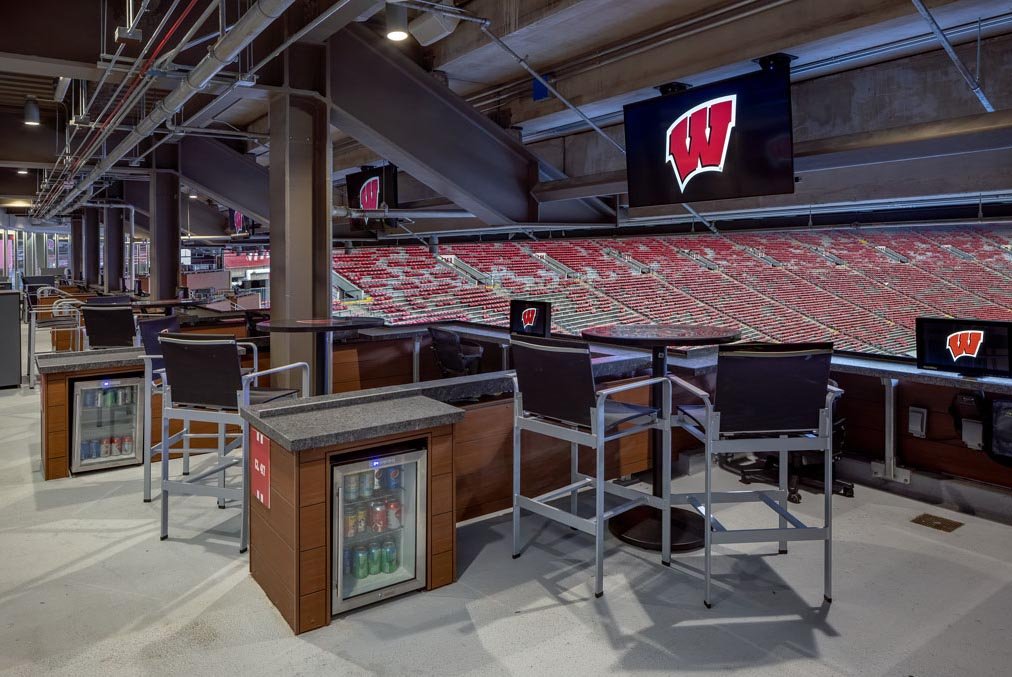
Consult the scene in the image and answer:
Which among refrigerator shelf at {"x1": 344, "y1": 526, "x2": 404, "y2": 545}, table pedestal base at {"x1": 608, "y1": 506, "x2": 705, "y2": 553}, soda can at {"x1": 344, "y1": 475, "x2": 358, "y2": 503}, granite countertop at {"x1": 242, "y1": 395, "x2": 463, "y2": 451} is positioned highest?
granite countertop at {"x1": 242, "y1": 395, "x2": 463, "y2": 451}

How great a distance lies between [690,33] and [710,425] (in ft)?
8.42

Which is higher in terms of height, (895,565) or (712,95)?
(712,95)

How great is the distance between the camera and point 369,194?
7520 mm

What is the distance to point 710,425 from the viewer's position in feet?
8.20

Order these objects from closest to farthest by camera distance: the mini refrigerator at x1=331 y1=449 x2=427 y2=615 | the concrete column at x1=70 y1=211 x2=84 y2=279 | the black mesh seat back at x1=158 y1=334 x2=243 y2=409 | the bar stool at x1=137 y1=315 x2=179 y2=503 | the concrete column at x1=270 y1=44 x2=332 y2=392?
1. the mini refrigerator at x1=331 y1=449 x2=427 y2=615
2. the black mesh seat back at x1=158 y1=334 x2=243 y2=409
3. the bar stool at x1=137 y1=315 x2=179 y2=503
4. the concrete column at x1=270 y1=44 x2=332 y2=392
5. the concrete column at x1=70 y1=211 x2=84 y2=279

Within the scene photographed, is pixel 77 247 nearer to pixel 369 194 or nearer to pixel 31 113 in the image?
pixel 31 113

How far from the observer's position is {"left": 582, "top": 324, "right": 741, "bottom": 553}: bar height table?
2.80 m

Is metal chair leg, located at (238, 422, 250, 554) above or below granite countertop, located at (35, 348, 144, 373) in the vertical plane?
below

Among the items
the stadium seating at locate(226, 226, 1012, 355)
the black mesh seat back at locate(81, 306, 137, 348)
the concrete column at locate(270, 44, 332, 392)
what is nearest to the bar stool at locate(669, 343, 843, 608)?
the concrete column at locate(270, 44, 332, 392)

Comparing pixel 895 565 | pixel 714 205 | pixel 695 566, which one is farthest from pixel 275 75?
pixel 895 565

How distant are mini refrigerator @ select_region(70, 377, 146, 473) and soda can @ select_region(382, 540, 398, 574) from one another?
2.54 meters

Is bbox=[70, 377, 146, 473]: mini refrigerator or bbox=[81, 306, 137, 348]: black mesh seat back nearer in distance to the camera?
bbox=[70, 377, 146, 473]: mini refrigerator

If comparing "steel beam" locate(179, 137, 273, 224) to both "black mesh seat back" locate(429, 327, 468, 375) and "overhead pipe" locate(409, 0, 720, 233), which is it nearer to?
"black mesh seat back" locate(429, 327, 468, 375)

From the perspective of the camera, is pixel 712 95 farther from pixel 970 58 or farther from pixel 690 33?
pixel 970 58
